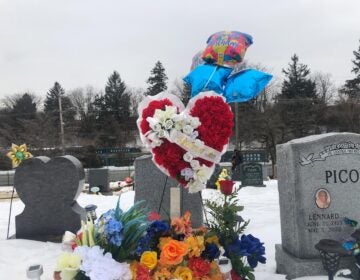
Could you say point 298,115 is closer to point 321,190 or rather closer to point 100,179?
point 100,179

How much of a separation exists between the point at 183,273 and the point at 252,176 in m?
13.4

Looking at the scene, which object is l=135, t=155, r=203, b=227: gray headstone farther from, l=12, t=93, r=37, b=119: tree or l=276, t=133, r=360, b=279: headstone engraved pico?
l=12, t=93, r=37, b=119: tree

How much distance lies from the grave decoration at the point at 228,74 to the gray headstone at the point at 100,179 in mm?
10619

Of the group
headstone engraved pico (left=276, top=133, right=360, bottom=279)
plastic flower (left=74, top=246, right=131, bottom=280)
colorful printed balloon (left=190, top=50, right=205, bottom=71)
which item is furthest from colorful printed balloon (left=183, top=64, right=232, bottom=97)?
plastic flower (left=74, top=246, right=131, bottom=280)

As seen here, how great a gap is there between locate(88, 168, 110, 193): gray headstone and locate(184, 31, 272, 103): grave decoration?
10.6m

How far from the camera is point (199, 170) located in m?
3.77

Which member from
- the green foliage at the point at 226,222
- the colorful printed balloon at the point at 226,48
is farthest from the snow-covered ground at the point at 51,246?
the colorful printed balloon at the point at 226,48

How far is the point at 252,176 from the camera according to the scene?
636 inches

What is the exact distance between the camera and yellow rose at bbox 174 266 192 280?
3.00m

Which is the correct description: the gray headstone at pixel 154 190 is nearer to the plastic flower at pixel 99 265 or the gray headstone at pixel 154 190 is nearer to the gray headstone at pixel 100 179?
the plastic flower at pixel 99 265

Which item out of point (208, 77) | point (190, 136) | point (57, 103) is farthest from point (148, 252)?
point (57, 103)

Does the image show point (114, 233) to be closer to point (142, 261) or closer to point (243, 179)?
point (142, 261)

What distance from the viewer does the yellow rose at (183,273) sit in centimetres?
300

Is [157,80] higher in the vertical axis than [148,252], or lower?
higher
